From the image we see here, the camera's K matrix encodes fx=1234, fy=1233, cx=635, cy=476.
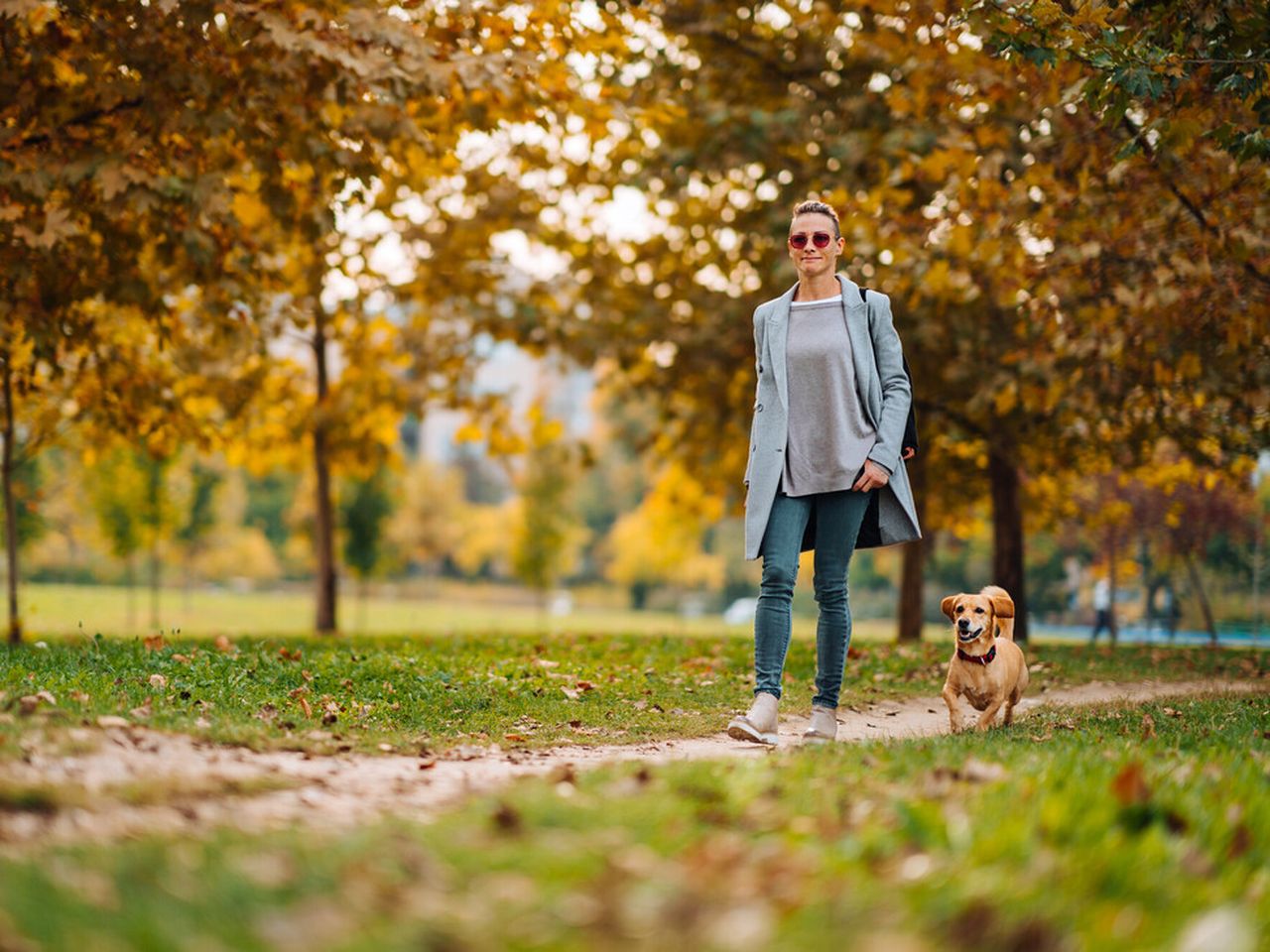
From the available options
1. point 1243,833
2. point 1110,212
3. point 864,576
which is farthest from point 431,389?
point 864,576

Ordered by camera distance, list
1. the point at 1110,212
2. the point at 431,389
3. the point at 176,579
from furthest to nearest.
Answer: the point at 176,579 < the point at 431,389 < the point at 1110,212

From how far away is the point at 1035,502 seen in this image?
1789cm

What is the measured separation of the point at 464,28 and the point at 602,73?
11.2 feet

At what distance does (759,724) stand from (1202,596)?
16.0 meters

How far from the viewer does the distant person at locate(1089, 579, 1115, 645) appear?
813 inches

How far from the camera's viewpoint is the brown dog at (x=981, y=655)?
19.9ft

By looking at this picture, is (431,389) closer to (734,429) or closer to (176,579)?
(734,429)

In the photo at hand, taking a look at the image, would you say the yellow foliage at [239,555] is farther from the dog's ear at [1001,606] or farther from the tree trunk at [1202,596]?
the dog's ear at [1001,606]

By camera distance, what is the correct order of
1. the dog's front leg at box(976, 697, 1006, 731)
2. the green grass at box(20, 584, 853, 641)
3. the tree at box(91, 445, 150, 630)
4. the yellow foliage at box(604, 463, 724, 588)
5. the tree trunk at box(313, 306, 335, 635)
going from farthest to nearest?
1. the yellow foliage at box(604, 463, 724, 588)
2. the green grass at box(20, 584, 853, 641)
3. the tree at box(91, 445, 150, 630)
4. the tree trunk at box(313, 306, 335, 635)
5. the dog's front leg at box(976, 697, 1006, 731)

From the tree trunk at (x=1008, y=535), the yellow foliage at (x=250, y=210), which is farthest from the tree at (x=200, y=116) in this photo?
the tree trunk at (x=1008, y=535)

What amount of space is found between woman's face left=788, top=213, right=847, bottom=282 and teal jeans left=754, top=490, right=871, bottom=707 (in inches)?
43.0

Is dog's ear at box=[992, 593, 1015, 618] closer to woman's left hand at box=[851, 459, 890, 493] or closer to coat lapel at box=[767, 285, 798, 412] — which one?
woman's left hand at box=[851, 459, 890, 493]

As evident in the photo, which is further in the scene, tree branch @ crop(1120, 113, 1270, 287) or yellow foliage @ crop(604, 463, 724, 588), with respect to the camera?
yellow foliage @ crop(604, 463, 724, 588)

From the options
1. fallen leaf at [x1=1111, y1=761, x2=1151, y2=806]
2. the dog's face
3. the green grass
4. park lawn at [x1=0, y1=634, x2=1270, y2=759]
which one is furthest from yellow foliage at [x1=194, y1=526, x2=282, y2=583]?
fallen leaf at [x1=1111, y1=761, x2=1151, y2=806]
